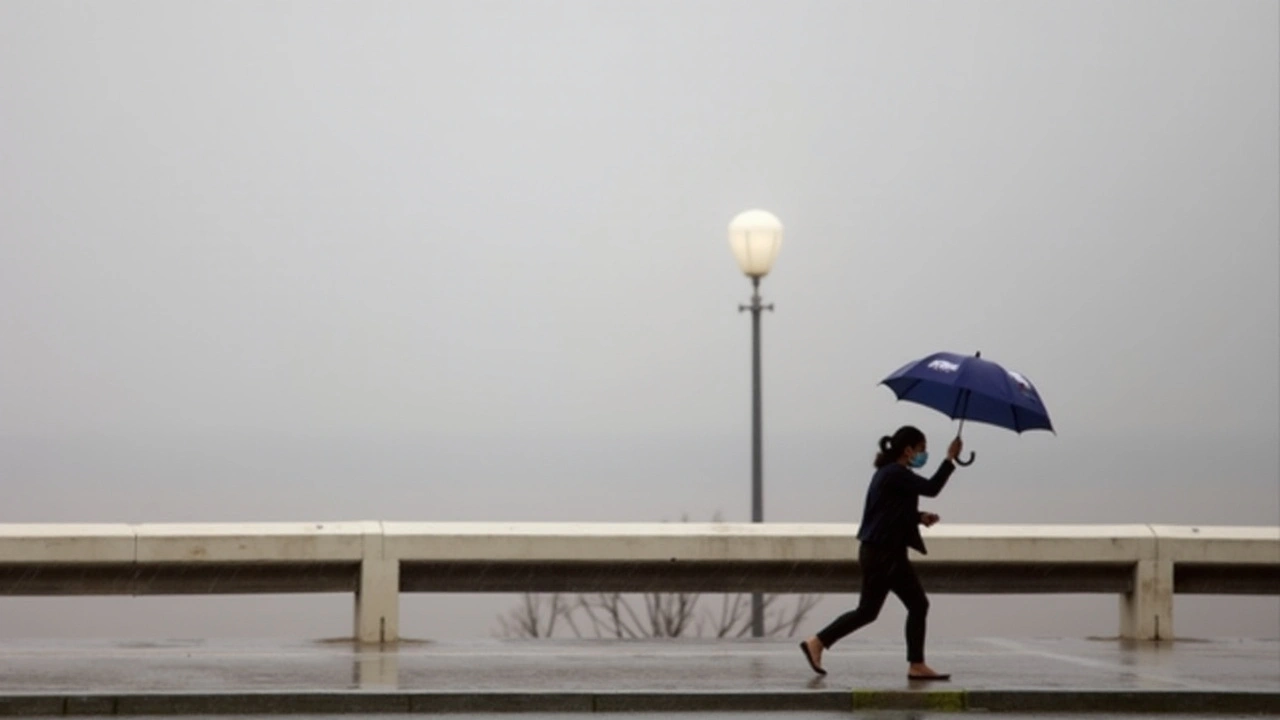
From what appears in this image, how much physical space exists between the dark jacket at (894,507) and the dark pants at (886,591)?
0.08m

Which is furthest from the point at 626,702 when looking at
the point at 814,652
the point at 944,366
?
the point at 944,366

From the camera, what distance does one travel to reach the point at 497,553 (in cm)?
2022

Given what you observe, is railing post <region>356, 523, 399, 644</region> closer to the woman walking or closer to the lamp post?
the lamp post

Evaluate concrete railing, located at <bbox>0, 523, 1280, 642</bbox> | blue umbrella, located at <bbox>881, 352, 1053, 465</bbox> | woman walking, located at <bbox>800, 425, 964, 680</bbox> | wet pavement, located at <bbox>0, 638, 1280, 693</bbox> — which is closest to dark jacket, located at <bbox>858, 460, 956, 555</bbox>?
woman walking, located at <bbox>800, 425, 964, 680</bbox>

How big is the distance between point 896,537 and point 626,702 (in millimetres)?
2465

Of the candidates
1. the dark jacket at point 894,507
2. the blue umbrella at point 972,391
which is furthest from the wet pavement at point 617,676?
the blue umbrella at point 972,391

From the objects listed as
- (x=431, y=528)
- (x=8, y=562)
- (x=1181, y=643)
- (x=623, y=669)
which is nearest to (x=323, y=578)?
(x=431, y=528)

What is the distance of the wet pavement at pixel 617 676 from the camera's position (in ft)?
48.5

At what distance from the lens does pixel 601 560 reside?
20.5 m

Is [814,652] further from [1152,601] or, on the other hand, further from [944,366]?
[1152,601]

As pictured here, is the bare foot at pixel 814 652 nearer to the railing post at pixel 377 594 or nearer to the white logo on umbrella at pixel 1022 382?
→ the white logo on umbrella at pixel 1022 382

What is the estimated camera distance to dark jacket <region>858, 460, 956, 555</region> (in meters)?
16.3

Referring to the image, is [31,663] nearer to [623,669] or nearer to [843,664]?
[623,669]

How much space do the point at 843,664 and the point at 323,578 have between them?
14.9 feet
